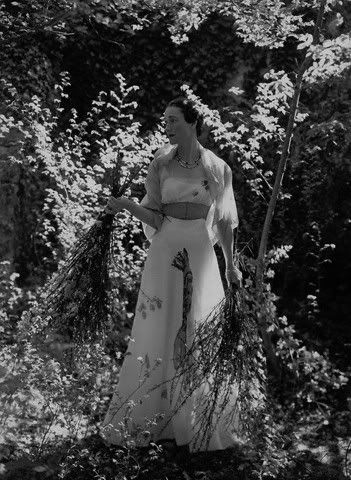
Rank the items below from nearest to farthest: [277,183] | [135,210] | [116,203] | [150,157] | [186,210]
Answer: [116,203], [135,210], [186,210], [277,183], [150,157]

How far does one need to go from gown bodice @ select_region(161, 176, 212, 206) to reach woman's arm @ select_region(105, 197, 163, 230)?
0.44ft

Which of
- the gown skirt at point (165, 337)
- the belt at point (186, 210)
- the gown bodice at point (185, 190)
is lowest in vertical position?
the gown skirt at point (165, 337)

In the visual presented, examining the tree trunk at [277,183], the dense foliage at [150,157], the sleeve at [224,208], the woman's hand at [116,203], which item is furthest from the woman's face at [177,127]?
the tree trunk at [277,183]

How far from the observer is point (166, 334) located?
470cm


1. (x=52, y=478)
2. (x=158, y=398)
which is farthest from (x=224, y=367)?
(x=52, y=478)

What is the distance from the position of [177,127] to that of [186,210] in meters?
0.57

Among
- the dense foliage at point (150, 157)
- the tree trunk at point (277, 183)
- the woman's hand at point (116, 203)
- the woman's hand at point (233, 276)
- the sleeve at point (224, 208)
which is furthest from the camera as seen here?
the tree trunk at point (277, 183)

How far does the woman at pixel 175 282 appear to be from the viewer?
4590 millimetres

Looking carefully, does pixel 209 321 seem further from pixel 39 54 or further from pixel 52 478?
pixel 39 54

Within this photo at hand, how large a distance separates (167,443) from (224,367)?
33.2 inches

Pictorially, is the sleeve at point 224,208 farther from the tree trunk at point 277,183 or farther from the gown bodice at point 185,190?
the tree trunk at point 277,183

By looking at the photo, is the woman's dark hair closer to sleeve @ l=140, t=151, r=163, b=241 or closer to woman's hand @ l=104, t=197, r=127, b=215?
sleeve @ l=140, t=151, r=163, b=241

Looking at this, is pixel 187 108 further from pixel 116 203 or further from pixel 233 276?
pixel 233 276

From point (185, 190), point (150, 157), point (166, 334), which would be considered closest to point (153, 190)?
point (185, 190)
